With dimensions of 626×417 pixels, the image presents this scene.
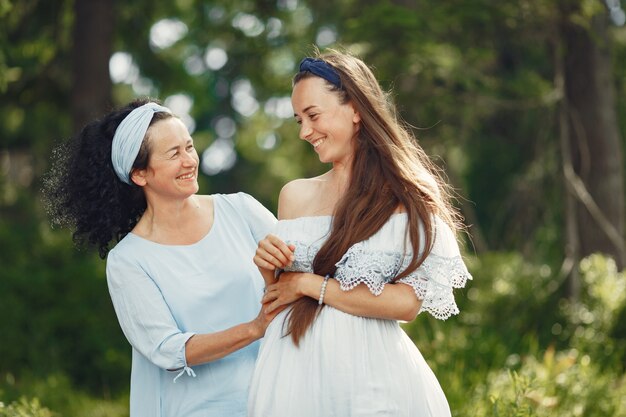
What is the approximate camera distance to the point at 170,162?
4.04 m

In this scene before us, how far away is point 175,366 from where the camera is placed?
3.90m

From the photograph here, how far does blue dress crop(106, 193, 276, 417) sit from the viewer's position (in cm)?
397

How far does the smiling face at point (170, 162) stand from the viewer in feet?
13.3

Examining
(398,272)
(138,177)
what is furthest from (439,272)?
(138,177)

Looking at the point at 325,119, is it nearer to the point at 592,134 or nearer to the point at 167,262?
the point at 167,262

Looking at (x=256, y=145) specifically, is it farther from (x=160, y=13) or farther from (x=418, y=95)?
(x=418, y=95)

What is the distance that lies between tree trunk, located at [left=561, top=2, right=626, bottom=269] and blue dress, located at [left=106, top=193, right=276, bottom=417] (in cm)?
645

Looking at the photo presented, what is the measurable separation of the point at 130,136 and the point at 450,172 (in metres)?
8.47

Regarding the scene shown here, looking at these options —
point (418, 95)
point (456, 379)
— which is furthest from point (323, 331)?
point (418, 95)

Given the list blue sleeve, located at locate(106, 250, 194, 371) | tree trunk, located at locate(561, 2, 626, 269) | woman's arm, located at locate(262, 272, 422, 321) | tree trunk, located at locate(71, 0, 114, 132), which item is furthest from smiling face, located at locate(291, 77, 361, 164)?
tree trunk, located at locate(71, 0, 114, 132)

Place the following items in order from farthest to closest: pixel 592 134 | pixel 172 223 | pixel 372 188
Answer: pixel 592 134 → pixel 172 223 → pixel 372 188

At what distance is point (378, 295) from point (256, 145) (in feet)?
71.4

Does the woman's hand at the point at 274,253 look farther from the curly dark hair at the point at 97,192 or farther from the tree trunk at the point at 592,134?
the tree trunk at the point at 592,134

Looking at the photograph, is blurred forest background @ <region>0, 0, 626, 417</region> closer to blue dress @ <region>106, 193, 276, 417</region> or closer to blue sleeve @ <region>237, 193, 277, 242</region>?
blue dress @ <region>106, 193, 276, 417</region>
